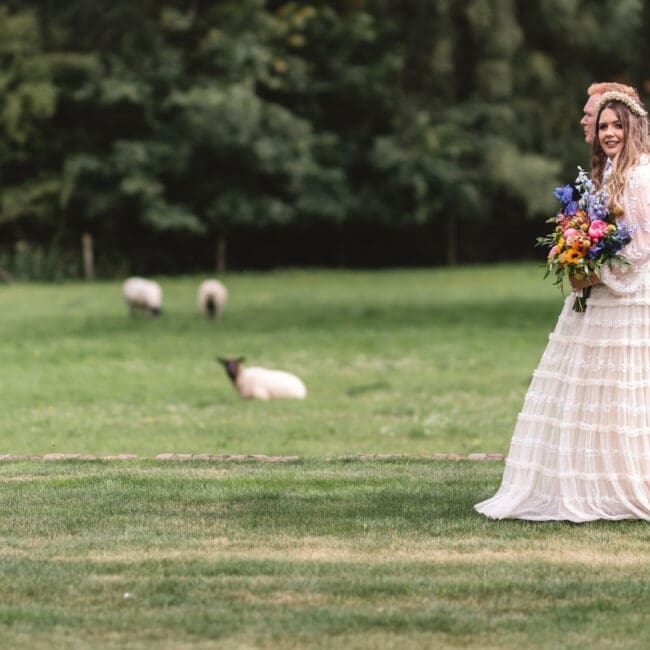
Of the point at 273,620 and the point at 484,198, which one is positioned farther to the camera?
the point at 484,198

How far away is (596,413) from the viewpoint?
8.84m

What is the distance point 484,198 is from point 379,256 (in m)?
4.75

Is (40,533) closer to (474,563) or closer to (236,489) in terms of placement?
(236,489)

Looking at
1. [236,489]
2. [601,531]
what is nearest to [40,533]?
[236,489]

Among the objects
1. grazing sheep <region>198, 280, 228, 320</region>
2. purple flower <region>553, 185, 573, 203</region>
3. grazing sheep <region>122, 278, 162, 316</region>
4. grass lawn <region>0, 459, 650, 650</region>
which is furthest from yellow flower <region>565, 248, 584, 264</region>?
grazing sheep <region>122, 278, 162, 316</region>

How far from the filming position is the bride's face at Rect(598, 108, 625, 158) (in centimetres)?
896

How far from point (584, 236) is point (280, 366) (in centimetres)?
1396

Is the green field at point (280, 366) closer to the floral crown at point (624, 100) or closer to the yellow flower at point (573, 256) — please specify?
the yellow flower at point (573, 256)

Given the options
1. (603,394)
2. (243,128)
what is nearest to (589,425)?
(603,394)

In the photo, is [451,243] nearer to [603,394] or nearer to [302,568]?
[603,394]

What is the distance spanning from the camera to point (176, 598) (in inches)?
273

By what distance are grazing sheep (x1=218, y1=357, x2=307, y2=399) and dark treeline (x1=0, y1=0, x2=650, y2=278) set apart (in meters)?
28.9

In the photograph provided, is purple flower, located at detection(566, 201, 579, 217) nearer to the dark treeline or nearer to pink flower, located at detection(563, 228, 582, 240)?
pink flower, located at detection(563, 228, 582, 240)

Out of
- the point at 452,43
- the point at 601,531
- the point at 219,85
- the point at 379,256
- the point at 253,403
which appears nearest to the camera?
the point at 601,531
